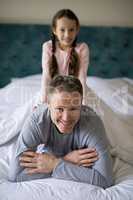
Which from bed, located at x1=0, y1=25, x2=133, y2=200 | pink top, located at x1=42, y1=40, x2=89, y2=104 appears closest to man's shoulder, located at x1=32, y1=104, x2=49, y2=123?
bed, located at x1=0, y1=25, x2=133, y2=200

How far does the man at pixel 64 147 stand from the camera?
1.38 m

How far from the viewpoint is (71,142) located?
1.47 m

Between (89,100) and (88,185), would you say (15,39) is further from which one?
(88,185)

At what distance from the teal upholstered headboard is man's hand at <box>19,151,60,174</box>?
4.56 ft

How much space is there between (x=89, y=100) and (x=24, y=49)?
102 cm

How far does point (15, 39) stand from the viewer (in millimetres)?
2680

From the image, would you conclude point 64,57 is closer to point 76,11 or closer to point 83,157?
point 83,157

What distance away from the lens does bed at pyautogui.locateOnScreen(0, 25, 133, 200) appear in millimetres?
1313

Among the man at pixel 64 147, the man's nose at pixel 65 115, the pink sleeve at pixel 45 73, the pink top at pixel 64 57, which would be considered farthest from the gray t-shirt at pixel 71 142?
the pink top at pixel 64 57

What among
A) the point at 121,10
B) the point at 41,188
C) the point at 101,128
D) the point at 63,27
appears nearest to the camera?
the point at 41,188

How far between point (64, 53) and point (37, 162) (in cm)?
70

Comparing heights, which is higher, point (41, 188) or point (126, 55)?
point (126, 55)

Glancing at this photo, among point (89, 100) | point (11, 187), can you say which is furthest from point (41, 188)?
point (89, 100)

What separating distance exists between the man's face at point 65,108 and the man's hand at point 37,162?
150mm
